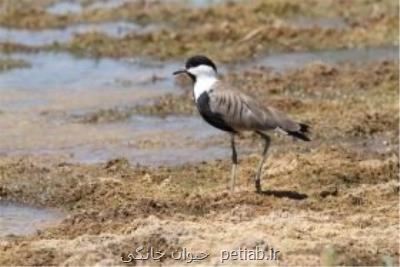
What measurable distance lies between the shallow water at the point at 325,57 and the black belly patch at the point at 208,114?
773 cm

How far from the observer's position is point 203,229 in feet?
25.7

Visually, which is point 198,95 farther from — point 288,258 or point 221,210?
point 288,258

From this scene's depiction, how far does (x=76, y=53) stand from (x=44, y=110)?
442cm

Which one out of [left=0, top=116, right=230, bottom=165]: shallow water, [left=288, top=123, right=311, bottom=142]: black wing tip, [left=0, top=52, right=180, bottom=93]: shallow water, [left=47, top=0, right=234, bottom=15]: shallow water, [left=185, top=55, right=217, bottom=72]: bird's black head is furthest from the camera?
[left=47, top=0, right=234, bottom=15]: shallow water

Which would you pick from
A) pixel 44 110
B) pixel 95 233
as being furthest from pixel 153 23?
pixel 95 233

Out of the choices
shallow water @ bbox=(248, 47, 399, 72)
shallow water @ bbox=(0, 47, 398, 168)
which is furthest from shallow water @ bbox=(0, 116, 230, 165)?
shallow water @ bbox=(248, 47, 399, 72)

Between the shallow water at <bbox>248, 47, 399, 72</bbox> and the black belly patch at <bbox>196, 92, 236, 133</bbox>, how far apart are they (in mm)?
7731

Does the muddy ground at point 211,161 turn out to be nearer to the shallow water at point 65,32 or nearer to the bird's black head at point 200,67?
the shallow water at point 65,32

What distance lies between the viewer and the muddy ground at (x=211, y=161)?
761cm

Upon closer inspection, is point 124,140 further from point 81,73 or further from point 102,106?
point 81,73

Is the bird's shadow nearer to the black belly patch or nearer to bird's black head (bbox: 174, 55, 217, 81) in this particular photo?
the black belly patch

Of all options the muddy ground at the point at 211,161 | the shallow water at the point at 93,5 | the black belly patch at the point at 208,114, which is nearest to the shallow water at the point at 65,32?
the muddy ground at the point at 211,161

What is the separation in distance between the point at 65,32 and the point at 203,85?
38.5 ft

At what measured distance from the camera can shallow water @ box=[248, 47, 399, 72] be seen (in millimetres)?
17641
